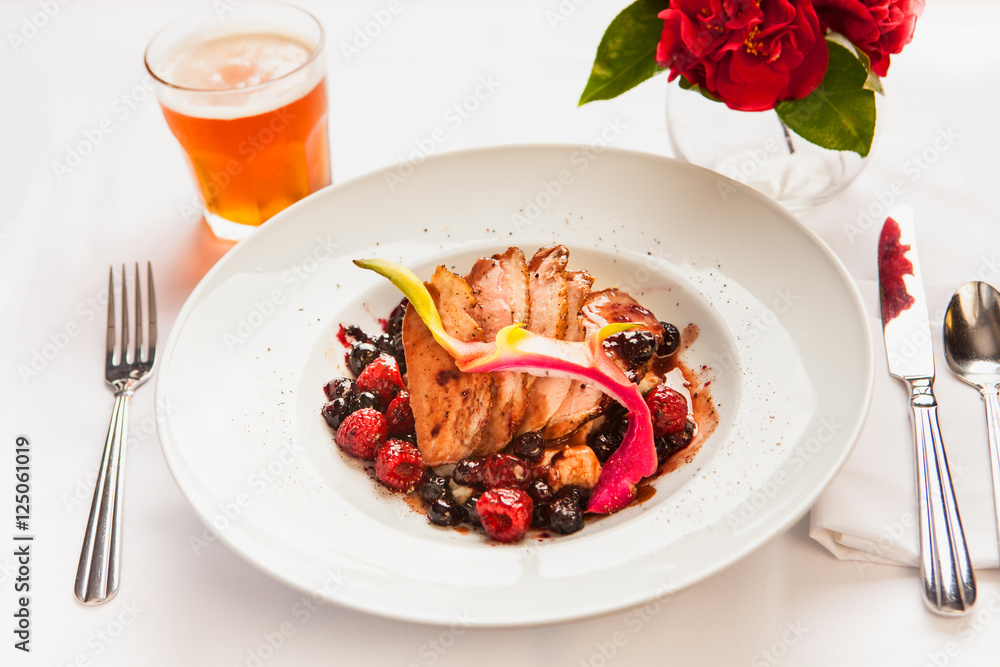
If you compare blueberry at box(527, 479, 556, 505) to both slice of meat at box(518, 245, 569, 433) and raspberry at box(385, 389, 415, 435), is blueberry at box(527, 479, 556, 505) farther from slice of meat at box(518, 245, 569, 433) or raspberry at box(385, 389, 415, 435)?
raspberry at box(385, 389, 415, 435)

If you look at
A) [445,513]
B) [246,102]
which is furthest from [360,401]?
[246,102]

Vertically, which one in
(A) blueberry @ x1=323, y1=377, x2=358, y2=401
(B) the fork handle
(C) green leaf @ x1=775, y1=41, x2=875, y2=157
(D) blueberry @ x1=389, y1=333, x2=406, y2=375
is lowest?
(B) the fork handle

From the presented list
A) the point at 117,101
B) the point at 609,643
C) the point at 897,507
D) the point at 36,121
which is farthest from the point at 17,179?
the point at 897,507

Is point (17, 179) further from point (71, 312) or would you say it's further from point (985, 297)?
point (985, 297)

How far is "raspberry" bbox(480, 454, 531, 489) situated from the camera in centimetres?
177

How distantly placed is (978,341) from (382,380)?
153cm

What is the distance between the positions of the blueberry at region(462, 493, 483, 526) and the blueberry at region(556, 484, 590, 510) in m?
0.19

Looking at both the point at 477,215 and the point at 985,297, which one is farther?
the point at 477,215

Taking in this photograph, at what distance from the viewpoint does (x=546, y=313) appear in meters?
2.01

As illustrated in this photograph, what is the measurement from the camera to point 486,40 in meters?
3.30

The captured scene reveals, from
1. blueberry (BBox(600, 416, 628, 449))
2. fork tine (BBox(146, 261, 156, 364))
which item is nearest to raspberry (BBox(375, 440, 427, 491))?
blueberry (BBox(600, 416, 628, 449))

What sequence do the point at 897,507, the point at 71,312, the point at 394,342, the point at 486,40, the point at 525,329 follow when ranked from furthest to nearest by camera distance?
the point at 486,40, the point at 71,312, the point at 394,342, the point at 525,329, the point at 897,507

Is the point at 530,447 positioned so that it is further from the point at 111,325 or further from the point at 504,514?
the point at 111,325

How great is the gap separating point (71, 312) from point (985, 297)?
2637 mm
